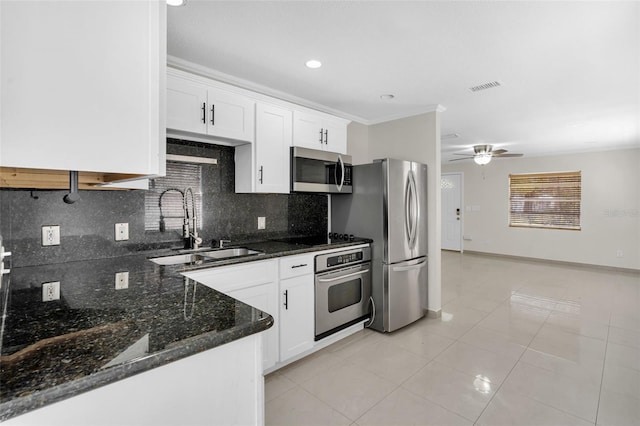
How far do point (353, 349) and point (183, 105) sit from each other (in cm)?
242

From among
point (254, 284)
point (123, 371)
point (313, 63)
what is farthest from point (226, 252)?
point (123, 371)

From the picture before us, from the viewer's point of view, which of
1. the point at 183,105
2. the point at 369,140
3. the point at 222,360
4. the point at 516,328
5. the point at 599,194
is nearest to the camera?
the point at 222,360

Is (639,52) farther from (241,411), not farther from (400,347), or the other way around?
(241,411)

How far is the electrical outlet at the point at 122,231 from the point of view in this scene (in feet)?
7.37

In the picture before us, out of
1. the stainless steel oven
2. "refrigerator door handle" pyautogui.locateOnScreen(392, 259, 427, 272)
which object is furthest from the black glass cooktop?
"refrigerator door handle" pyautogui.locateOnScreen(392, 259, 427, 272)

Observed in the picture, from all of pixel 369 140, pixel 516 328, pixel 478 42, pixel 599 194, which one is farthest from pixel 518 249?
pixel 478 42

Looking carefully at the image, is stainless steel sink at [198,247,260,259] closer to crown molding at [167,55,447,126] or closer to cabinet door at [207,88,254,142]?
cabinet door at [207,88,254,142]

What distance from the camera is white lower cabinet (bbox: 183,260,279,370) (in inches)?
82.5

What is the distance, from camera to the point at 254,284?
7.61 ft

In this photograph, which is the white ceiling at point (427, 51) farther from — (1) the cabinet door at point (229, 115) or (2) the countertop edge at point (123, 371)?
(2) the countertop edge at point (123, 371)

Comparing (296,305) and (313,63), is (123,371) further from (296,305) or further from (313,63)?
(313,63)

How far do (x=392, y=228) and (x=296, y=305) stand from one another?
1229mm

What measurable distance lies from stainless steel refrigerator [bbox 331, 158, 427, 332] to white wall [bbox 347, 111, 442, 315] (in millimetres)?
126

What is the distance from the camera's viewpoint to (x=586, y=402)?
2.12m
